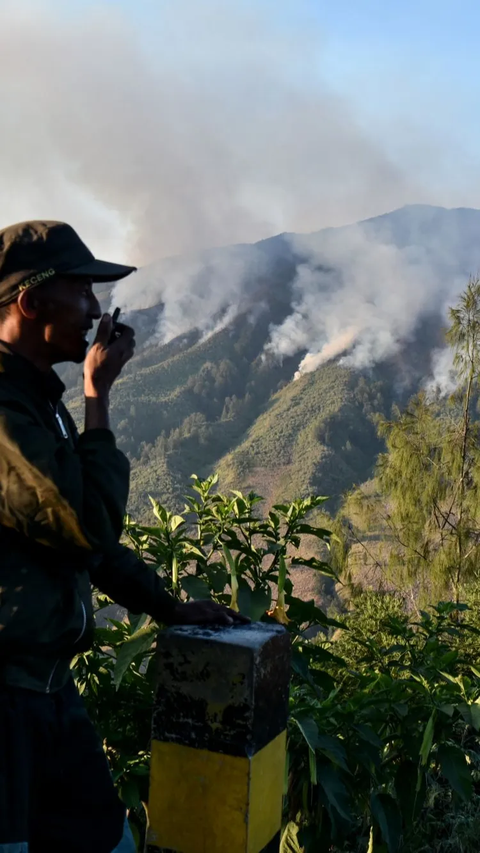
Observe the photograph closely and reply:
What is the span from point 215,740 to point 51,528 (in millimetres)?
503

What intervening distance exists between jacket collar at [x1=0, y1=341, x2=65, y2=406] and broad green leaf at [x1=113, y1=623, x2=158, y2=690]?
2.50 feet

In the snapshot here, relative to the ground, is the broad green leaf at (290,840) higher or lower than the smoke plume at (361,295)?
lower

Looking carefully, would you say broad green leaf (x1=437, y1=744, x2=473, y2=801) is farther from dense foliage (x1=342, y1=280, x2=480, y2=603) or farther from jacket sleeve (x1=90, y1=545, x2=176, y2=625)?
dense foliage (x1=342, y1=280, x2=480, y2=603)

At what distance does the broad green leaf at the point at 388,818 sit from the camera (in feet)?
6.00

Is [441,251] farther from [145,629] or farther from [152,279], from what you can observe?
[145,629]

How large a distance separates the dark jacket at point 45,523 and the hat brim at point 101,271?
0.60ft

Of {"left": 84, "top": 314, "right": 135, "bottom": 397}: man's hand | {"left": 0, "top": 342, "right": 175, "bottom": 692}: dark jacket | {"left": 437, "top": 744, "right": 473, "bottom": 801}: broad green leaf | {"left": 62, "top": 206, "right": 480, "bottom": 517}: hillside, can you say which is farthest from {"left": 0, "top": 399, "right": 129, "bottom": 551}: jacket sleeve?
{"left": 62, "top": 206, "right": 480, "bottom": 517}: hillside

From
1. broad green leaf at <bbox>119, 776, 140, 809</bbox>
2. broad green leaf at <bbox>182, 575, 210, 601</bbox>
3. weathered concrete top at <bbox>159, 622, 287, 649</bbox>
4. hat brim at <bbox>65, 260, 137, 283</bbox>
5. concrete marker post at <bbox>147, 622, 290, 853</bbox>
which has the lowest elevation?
broad green leaf at <bbox>119, 776, 140, 809</bbox>

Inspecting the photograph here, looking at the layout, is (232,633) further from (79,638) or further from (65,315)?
(65,315)

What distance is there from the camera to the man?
113cm

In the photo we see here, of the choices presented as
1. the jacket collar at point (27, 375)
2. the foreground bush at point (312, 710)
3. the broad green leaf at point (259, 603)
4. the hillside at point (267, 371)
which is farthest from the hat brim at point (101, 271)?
the hillside at point (267, 371)

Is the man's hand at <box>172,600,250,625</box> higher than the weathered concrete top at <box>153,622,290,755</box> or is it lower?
higher

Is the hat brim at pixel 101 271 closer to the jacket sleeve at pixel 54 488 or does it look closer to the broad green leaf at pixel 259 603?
the jacket sleeve at pixel 54 488

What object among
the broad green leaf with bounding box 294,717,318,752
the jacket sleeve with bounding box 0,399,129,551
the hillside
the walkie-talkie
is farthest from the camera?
the hillside
